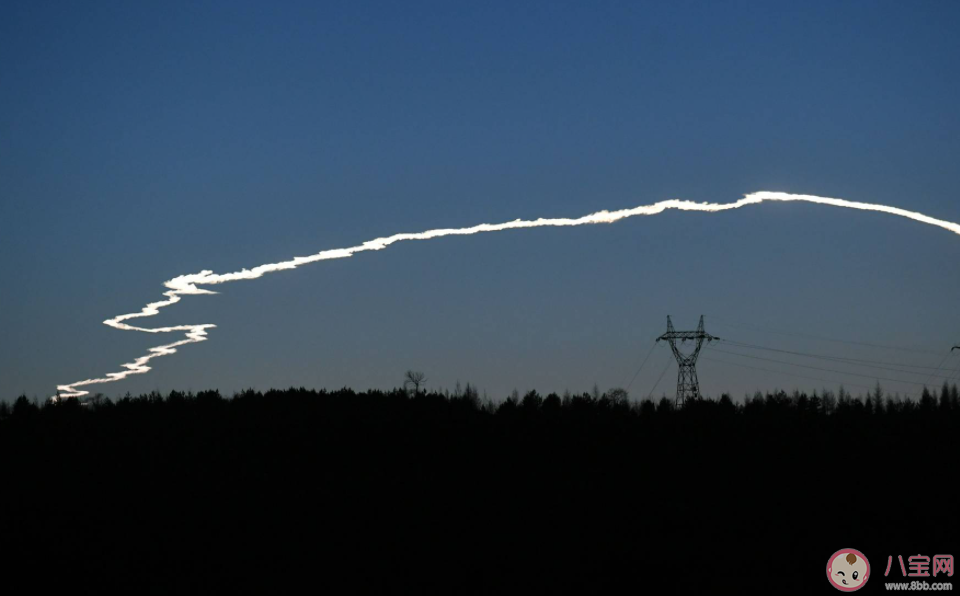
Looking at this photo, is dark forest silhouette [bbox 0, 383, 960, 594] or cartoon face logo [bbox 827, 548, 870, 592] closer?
cartoon face logo [bbox 827, 548, 870, 592]

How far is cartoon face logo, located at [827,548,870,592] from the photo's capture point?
166ft

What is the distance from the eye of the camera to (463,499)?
67.9 m

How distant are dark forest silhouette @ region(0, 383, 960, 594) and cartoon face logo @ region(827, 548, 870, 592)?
3.00 feet

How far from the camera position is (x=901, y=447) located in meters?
77.2

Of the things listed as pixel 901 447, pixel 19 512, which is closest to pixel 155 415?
pixel 19 512

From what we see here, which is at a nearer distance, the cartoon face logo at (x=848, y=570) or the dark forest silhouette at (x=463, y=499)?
the cartoon face logo at (x=848, y=570)

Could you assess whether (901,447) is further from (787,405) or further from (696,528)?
(787,405)

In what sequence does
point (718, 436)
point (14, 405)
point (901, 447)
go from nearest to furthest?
1. point (901, 447)
2. point (718, 436)
3. point (14, 405)

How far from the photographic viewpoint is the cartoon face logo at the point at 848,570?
166ft

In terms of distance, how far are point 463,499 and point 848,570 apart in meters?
24.6

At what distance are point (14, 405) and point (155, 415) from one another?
1305 centimetres

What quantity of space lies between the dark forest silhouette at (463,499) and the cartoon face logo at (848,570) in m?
0.91

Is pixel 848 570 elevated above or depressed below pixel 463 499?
below

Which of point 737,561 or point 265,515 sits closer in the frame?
point 737,561
